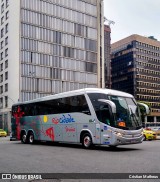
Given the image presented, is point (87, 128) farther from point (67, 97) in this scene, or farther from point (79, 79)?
point (79, 79)

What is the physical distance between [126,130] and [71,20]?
65709 mm

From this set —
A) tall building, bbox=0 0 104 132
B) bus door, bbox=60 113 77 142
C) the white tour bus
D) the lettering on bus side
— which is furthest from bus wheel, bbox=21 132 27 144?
tall building, bbox=0 0 104 132

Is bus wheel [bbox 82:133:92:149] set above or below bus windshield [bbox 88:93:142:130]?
below

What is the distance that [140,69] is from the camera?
137875mm

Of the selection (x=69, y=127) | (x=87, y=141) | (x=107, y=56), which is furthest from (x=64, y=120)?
(x=107, y=56)

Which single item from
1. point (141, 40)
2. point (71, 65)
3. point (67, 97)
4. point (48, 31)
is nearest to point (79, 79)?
point (71, 65)

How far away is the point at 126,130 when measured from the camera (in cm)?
1680

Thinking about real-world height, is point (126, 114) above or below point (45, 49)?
below

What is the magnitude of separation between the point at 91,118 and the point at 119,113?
1728 millimetres

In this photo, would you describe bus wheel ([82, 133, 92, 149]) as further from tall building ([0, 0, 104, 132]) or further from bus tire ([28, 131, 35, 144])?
tall building ([0, 0, 104, 132])

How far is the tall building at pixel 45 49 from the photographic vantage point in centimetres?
7069

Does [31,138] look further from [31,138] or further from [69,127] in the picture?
[69,127]

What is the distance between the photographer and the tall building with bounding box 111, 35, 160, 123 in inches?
5389

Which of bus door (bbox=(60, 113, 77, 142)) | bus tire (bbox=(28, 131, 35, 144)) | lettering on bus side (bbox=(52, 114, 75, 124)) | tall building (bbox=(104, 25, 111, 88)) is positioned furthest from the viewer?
tall building (bbox=(104, 25, 111, 88))
